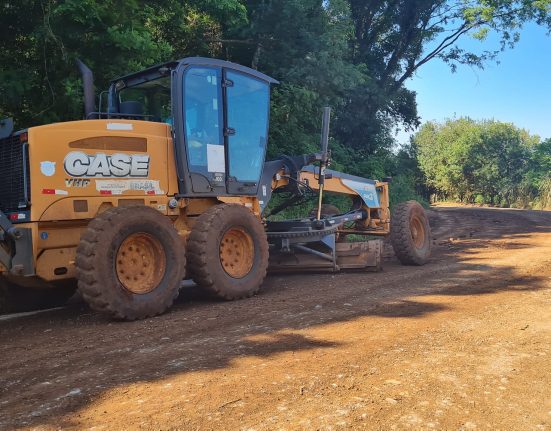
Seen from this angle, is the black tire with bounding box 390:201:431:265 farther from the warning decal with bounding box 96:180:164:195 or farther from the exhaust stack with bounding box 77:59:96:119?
the exhaust stack with bounding box 77:59:96:119

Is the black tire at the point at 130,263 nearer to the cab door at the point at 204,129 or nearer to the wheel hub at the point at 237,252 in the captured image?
the wheel hub at the point at 237,252

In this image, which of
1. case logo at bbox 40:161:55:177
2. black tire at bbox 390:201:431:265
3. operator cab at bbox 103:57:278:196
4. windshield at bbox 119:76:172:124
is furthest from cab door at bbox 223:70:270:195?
black tire at bbox 390:201:431:265

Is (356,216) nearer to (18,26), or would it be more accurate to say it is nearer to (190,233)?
(190,233)

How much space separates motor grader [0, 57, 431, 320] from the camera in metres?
5.37

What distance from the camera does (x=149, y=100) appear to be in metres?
7.39

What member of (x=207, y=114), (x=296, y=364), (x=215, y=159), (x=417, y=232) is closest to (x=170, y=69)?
(x=207, y=114)

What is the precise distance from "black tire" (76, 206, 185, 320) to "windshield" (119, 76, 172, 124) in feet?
5.44

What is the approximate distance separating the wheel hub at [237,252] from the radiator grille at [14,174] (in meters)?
2.32

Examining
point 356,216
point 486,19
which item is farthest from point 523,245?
point 486,19

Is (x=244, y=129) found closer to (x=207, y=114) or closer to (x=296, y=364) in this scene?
(x=207, y=114)

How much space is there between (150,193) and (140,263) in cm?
92

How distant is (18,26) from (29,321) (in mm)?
5990

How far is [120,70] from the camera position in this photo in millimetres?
9672

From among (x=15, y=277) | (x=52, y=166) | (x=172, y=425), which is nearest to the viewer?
(x=172, y=425)
